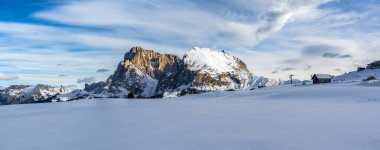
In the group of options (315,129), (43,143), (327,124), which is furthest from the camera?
(327,124)

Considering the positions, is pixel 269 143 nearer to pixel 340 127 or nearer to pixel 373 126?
pixel 340 127

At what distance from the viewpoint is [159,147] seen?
529 inches

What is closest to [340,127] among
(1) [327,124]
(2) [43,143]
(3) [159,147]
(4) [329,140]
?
(1) [327,124]

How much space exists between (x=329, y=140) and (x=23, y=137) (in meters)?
13.4

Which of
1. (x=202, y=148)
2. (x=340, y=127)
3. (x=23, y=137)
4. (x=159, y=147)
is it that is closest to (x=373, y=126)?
(x=340, y=127)

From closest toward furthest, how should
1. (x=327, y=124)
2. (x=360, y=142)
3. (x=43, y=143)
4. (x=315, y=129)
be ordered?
1. (x=360, y=142)
2. (x=43, y=143)
3. (x=315, y=129)
4. (x=327, y=124)

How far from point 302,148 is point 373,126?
724cm

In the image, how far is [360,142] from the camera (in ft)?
43.6

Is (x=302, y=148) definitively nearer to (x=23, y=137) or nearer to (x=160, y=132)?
(x=160, y=132)

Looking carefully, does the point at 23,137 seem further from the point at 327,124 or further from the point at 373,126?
the point at 373,126

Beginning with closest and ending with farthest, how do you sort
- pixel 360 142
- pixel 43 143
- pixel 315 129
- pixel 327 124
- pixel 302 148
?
pixel 302 148 < pixel 360 142 < pixel 43 143 < pixel 315 129 < pixel 327 124

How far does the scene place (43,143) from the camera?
15.2 metres

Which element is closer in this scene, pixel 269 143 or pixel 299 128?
pixel 269 143

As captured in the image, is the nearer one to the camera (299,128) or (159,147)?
(159,147)
